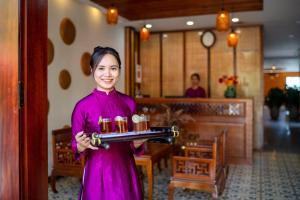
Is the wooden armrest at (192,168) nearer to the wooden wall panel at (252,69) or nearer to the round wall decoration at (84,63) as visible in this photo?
the round wall decoration at (84,63)

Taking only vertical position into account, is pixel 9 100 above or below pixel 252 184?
above

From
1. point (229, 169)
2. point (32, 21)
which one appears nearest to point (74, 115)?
point (32, 21)

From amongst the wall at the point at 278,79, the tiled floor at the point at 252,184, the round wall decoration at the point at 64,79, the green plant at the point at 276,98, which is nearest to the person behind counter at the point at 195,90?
the tiled floor at the point at 252,184

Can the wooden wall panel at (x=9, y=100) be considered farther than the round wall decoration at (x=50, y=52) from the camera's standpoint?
No

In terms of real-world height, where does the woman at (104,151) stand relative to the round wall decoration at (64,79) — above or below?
below

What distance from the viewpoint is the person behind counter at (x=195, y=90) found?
23.0ft

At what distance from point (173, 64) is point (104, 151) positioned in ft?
21.2

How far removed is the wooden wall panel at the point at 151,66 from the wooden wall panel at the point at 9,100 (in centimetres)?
680

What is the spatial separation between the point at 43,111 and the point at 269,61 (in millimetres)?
15317

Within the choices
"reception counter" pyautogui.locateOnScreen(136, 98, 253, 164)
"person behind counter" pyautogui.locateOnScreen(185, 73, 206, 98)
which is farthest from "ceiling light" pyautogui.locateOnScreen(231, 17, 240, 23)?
"reception counter" pyautogui.locateOnScreen(136, 98, 253, 164)

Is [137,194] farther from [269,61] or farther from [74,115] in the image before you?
[269,61]

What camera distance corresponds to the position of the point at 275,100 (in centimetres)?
1438

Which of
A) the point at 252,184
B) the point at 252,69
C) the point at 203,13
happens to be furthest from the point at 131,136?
the point at 252,69

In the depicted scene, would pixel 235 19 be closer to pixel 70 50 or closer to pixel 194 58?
pixel 194 58
